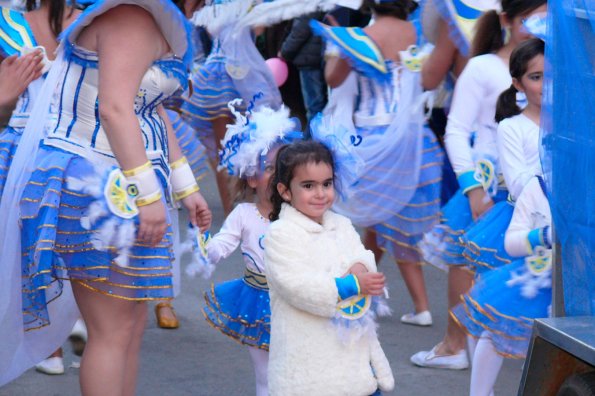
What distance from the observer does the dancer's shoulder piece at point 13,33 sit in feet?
14.3

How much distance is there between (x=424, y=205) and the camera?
222 inches

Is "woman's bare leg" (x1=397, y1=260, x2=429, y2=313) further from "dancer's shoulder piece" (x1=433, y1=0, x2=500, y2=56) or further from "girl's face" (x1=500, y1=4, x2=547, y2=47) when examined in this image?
"girl's face" (x1=500, y1=4, x2=547, y2=47)

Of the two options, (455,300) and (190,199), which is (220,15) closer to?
(455,300)

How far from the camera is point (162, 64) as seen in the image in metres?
3.61

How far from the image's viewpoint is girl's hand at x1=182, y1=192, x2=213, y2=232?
3.86m

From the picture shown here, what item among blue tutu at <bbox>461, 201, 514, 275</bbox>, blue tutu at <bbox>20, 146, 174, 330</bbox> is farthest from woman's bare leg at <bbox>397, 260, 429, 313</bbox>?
blue tutu at <bbox>20, 146, 174, 330</bbox>

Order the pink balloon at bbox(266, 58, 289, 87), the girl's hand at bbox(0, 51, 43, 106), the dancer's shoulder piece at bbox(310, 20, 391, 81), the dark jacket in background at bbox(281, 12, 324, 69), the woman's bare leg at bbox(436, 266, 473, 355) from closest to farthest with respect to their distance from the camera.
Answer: the girl's hand at bbox(0, 51, 43, 106), the woman's bare leg at bbox(436, 266, 473, 355), the dancer's shoulder piece at bbox(310, 20, 391, 81), the pink balloon at bbox(266, 58, 289, 87), the dark jacket in background at bbox(281, 12, 324, 69)

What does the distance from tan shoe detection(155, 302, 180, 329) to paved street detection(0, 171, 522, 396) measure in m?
0.04

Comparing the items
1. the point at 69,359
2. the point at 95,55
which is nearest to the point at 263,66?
the point at 69,359

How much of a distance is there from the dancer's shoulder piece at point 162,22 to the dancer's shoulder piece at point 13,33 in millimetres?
919

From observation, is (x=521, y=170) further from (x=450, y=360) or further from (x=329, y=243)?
(x=450, y=360)

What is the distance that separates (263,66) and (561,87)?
4.72 meters

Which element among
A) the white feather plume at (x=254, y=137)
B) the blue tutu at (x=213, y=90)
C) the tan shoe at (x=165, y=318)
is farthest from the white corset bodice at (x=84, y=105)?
the blue tutu at (x=213, y=90)

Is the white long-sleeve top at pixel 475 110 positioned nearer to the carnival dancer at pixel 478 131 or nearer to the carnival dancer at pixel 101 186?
the carnival dancer at pixel 478 131
